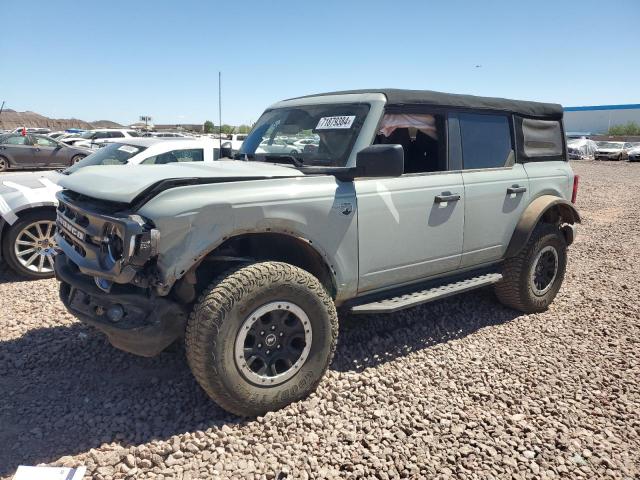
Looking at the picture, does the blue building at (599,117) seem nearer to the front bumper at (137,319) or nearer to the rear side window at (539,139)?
the rear side window at (539,139)

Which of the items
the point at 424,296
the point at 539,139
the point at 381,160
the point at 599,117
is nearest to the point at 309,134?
the point at 381,160

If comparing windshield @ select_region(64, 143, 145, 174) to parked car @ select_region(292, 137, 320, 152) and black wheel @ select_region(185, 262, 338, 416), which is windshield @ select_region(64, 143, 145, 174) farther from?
black wheel @ select_region(185, 262, 338, 416)

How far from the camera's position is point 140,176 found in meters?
3.01

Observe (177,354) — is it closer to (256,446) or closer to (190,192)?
(256,446)

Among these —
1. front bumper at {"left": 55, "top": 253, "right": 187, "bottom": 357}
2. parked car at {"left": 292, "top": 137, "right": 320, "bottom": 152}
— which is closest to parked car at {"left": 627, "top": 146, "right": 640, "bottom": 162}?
parked car at {"left": 292, "top": 137, "right": 320, "bottom": 152}

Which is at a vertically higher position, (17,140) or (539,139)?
(17,140)

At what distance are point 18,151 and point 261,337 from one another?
19165mm

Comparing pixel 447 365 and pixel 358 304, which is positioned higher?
pixel 358 304

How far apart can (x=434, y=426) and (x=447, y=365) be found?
0.84m

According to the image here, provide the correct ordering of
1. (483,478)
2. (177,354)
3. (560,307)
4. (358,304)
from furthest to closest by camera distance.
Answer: (560,307)
(177,354)
(358,304)
(483,478)

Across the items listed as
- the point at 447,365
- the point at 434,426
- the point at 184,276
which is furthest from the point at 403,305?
the point at 184,276

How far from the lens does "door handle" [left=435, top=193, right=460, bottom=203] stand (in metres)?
3.82

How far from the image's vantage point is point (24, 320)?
4.41 meters

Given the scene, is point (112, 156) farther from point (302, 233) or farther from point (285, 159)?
point (302, 233)
